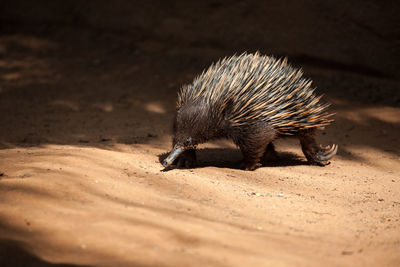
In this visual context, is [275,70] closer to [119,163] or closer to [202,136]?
[202,136]

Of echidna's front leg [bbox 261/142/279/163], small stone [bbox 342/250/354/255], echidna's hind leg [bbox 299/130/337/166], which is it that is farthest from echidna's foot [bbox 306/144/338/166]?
small stone [bbox 342/250/354/255]

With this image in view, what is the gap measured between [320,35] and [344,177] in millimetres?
4345

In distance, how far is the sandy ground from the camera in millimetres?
3025

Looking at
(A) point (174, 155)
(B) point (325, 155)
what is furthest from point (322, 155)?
(A) point (174, 155)

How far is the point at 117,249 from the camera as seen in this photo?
9.53 feet

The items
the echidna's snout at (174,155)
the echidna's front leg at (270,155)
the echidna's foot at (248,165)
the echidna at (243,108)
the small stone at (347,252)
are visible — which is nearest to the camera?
the small stone at (347,252)

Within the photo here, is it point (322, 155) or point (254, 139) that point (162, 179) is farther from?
point (322, 155)

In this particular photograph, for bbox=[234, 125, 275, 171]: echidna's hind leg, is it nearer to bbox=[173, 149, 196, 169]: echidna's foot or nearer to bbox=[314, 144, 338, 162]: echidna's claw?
bbox=[173, 149, 196, 169]: echidna's foot

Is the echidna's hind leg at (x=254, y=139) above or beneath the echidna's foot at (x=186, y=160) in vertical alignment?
above

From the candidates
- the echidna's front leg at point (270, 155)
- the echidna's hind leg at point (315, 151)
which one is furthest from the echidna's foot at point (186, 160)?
the echidna's hind leg at point (315, 151)

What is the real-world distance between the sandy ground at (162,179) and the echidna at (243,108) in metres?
0.35

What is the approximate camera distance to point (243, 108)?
545 centimetres

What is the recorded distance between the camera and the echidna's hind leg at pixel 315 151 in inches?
245

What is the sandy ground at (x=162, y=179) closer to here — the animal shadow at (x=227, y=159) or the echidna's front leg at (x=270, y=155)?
the animal shadow at (x=227, y=159)
